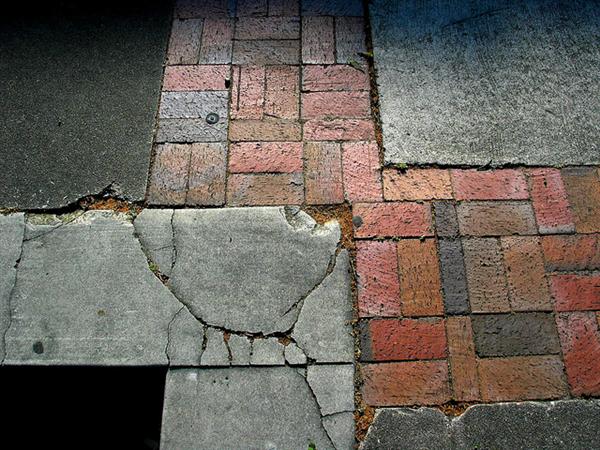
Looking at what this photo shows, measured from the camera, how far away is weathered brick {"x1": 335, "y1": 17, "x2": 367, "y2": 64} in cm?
291

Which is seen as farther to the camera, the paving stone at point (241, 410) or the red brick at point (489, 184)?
the red brick at point (489, 184)

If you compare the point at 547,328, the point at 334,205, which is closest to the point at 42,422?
the point at 334,205

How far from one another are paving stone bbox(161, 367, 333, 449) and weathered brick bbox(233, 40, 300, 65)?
65.0 inches

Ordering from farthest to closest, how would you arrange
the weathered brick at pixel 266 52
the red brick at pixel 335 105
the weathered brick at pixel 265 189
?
the weathered brick at pixel 266 52 < the red brick at pixel 335 105 < the weathered brick at pixel 265 189

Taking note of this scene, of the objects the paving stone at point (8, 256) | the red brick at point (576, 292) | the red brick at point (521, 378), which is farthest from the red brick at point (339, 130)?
the paving stone at point (8, 256)

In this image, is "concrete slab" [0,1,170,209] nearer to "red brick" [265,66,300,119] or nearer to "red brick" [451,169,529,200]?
"red brick" [265,66,300,119]

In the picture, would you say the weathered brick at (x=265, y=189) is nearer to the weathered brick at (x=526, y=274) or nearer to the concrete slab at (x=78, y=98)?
the concrete slab at (x=78, y=98)

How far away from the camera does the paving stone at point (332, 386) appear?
2.05m

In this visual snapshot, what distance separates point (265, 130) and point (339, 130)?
370 millimetres

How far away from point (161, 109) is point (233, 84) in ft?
1.30

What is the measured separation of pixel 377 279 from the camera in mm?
2301

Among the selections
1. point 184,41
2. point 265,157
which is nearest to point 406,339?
point 265,157

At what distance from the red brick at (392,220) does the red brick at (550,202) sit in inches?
20.1

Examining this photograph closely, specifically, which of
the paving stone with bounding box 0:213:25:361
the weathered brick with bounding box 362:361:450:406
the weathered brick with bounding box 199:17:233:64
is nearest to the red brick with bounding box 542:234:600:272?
the weathered brick with bounding box 362:361:450:406
